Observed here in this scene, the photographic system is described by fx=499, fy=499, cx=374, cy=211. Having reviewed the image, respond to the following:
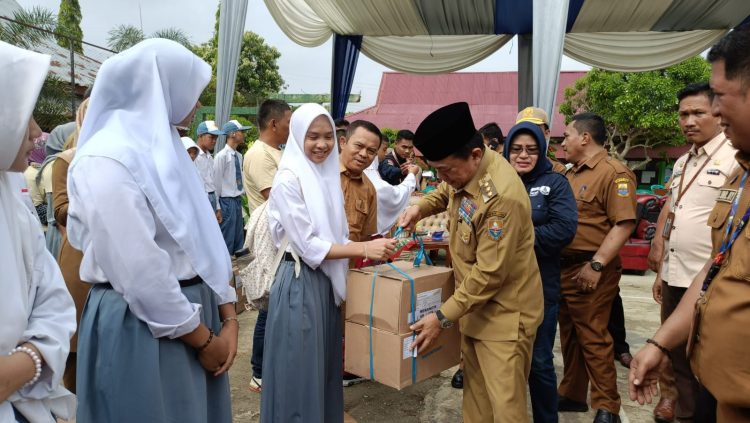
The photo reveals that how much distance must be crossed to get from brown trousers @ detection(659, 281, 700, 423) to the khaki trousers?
1.31 m

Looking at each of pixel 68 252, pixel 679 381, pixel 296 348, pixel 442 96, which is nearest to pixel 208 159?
pixel 68 252

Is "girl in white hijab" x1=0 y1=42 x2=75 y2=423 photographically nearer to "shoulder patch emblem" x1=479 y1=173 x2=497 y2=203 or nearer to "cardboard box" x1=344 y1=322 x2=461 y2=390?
"cardboard box" x1=344 y1=322 x2=461 y2=390

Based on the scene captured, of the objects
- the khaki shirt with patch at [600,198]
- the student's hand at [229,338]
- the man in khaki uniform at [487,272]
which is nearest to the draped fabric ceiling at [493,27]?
the khaki shirt with patch at [600,198]

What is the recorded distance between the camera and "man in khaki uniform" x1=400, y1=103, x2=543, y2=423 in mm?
2051

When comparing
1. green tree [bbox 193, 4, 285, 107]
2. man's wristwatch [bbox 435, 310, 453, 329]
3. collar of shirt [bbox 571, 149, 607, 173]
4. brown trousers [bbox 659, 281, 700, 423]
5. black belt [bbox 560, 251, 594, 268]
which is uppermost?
green tree [bbox 193, 4, 285, 107]

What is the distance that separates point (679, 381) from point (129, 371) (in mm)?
3075

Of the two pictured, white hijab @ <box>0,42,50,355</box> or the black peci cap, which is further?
the black peci cap

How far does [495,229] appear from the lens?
205cm

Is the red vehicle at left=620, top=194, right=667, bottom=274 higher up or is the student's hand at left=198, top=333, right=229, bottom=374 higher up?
the student's hand at left=198, top=333, right=229, bottom=374

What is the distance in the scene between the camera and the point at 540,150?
273cm

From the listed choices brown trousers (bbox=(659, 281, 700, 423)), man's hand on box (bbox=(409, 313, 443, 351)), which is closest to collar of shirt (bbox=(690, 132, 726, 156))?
brown trousers (bbox=(659, 281, 700, 423))

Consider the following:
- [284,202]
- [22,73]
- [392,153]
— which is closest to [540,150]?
[284,202]

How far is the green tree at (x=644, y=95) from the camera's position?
16.9 metres

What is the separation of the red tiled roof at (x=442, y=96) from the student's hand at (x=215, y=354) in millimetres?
21965
